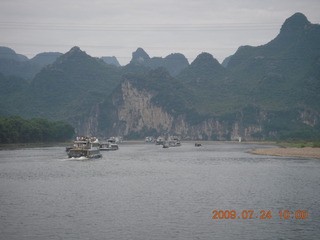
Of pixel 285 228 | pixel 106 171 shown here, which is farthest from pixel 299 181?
pixel 106 171

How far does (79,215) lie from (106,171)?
156 ft

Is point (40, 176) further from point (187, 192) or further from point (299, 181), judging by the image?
point (299, 181)

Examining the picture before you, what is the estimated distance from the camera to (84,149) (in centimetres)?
13375

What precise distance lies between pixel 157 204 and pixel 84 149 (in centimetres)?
8126

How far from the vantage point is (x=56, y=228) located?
43.8 m

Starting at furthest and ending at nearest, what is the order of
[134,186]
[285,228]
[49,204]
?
[134,186], [49,204], [285,228]

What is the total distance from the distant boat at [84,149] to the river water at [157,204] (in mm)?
39856

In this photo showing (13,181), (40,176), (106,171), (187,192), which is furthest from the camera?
(106,171)
